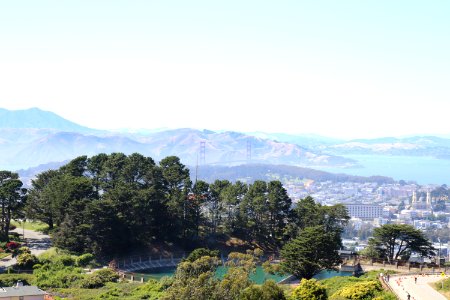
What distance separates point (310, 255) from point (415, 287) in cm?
738

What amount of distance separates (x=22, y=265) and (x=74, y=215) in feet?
18.9

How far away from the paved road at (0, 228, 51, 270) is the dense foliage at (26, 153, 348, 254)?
4.13 ft

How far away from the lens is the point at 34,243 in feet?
142

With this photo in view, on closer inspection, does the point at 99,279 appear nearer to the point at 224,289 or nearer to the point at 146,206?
the point at 146,206

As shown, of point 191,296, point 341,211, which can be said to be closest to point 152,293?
point 191,296

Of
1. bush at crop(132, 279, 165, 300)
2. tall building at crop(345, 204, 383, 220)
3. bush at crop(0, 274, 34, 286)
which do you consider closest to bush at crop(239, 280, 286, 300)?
bush at crop(132, 279, 165, 300)

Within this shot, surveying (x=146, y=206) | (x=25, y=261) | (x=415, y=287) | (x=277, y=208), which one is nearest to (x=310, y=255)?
(x=415, y=287)

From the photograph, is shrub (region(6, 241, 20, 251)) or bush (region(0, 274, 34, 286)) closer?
bush (region(0, 274, 34, 286))

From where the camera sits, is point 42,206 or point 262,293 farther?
point 42,206

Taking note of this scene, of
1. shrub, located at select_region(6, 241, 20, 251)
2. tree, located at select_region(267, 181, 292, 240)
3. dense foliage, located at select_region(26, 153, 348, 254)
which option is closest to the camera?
shrub, located at select_region(6, 241, 20, 251)

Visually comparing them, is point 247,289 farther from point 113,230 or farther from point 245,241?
point 245,241

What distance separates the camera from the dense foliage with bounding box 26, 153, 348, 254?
40531 millimetres

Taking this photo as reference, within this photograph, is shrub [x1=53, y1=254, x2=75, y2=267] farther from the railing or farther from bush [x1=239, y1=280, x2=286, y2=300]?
bush [x1=239, y1=280, x2=286, y2=300]

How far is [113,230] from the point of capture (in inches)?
1609
